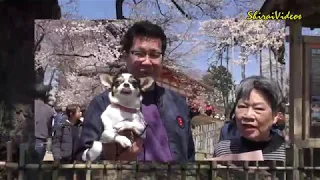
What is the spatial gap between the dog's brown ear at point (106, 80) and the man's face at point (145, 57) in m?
0.20

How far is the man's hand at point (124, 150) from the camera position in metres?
5.55

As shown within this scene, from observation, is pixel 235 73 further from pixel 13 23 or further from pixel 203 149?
pixel 13 23

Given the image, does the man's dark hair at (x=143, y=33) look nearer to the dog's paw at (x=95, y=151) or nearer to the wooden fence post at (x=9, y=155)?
the dog's paw at (x=95, y=151)

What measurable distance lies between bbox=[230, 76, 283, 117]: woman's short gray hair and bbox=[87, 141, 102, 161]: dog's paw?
126 centimetres

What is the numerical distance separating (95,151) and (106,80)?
2.17ft

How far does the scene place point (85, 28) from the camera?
5656 mm

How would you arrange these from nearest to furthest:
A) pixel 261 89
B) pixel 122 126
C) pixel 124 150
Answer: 1. pixel 122 126
2. pixel 124 150
3. pixel 261 89

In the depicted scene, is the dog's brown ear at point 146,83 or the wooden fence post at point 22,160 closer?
the dog's brown ear at point 146,83

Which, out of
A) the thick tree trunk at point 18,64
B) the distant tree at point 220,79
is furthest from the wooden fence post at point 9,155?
the distant tree at point 220,79

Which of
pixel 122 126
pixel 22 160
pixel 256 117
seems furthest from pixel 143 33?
pixel 22 160

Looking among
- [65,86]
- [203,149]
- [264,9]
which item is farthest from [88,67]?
[264,9]

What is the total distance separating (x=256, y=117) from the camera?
5.70 m

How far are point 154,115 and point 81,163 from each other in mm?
803

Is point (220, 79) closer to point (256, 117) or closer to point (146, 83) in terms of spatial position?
point (256, 117)
